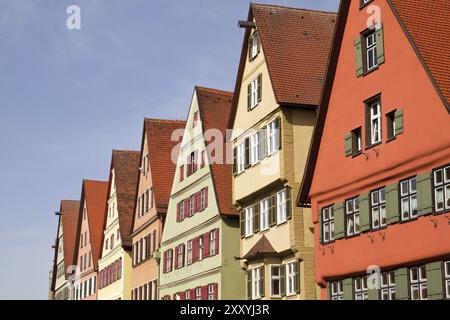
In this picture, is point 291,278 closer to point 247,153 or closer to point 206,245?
point 247,153

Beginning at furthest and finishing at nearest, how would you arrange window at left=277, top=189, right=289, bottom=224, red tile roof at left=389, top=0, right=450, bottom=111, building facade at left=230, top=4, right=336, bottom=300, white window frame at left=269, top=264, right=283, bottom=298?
white window frame at left=269, top=264, right=283, bottom=298 → window at left=277, top=189, right=289, bottom=224 → building facade at left=230, top=4, right=336, bottom=300 → red tile roof at left=389, top=0, right=450, bottom=111

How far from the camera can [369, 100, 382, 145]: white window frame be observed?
86.9 ft

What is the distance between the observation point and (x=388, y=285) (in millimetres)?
25438

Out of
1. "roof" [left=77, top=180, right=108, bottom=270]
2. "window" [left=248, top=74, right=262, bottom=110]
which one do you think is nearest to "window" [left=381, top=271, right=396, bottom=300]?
"window" [left=248, top=74, right=262, bottom=110]

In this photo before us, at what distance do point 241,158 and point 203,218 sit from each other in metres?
6.42

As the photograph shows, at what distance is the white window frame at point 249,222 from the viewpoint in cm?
3616

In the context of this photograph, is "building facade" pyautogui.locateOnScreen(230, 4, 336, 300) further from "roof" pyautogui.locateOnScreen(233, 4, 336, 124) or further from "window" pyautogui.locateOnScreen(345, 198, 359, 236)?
"window" pyautogui.locateOnScreen(345, 198, 359, 236)

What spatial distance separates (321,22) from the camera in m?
37.7

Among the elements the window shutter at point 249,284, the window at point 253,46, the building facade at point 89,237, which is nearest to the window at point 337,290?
the window shutter at point 249,284

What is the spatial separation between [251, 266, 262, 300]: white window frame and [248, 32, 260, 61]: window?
872 centimetres

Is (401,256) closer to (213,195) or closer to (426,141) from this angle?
(426,141)

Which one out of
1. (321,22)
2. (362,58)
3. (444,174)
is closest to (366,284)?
(444,174)

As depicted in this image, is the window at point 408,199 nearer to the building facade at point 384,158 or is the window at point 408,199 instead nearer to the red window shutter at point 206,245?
the building facade at point 384,158
